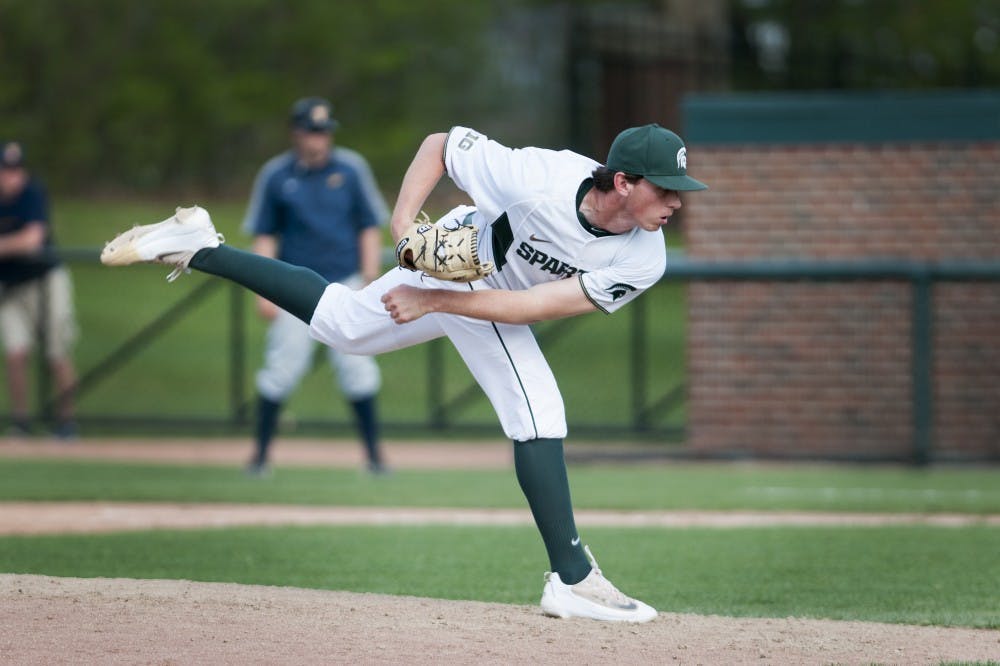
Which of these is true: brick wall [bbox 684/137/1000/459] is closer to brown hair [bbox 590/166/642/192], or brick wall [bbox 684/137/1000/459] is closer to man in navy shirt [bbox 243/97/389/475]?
man in navy shirt [bbox 243/97/389/475]

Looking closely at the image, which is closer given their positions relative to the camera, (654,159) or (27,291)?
(654,159)

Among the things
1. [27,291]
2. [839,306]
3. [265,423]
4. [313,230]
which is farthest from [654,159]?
[27,291]

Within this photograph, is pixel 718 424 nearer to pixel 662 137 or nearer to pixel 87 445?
pixel 87 445

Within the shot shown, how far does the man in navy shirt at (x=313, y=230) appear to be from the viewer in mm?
10227

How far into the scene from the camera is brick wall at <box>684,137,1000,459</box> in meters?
12.1

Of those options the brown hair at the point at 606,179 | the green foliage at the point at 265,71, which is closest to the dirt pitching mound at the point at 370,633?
the brown hair at the point at 606,179

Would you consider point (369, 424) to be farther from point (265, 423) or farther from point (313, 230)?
point (313, 230)

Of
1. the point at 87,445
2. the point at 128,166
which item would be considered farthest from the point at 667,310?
the point at 128,166

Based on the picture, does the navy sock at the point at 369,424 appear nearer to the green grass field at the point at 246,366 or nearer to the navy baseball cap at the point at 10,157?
the green grass field at the point at 246,366

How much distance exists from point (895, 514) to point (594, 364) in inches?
263

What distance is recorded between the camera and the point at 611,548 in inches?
307

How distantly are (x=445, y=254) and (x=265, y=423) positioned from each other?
538 centimetres

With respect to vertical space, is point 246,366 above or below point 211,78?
below

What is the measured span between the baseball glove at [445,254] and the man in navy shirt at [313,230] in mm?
4776
